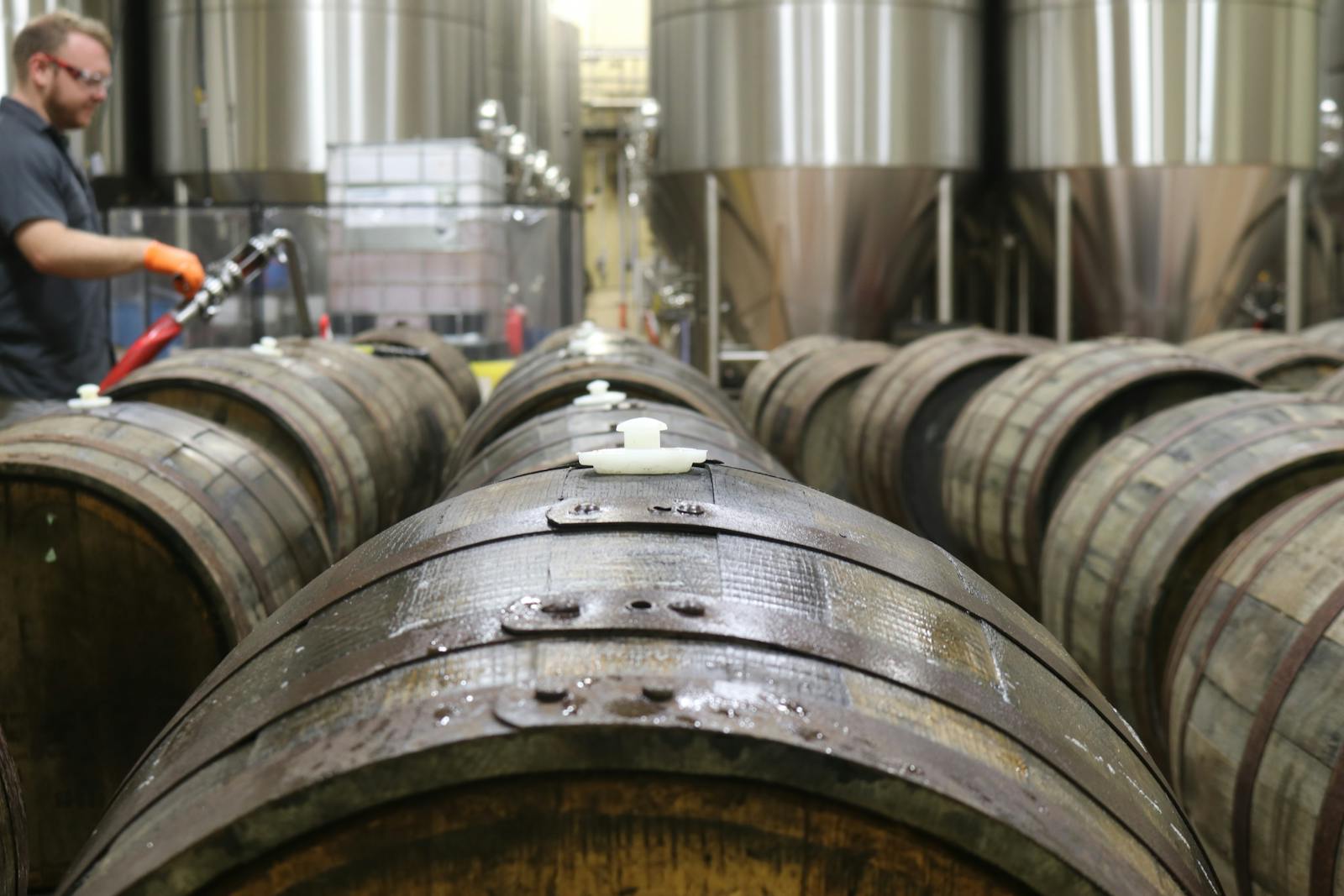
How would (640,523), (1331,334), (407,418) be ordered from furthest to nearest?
1. (1331,334)
2. (407,418)
3. (640,523)

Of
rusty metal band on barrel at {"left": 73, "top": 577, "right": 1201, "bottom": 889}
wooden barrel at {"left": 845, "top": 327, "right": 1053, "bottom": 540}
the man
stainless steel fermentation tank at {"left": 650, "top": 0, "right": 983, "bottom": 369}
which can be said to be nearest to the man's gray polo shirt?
the man

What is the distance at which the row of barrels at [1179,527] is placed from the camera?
8.55 ft

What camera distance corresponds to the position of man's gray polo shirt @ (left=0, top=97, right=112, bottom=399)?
14.7 feet

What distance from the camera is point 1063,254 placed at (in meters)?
14.5

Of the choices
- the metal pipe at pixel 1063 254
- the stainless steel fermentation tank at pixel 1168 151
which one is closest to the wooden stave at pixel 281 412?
the metal pipe at pixel 1063 254

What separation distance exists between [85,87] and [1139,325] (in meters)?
11.4

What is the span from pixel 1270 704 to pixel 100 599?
2.19 metres

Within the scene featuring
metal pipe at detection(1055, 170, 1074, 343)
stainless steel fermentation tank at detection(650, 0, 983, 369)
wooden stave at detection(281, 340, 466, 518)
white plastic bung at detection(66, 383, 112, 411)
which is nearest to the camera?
white plastic bung at detection(66, 383, 112, 411)

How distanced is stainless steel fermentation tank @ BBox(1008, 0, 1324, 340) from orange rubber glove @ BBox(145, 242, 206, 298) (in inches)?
422

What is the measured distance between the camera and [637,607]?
1464mm

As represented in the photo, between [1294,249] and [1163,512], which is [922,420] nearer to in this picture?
[1163,512]

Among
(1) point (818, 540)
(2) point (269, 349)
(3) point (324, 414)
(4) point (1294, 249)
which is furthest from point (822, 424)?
(4) point (1294, 249)

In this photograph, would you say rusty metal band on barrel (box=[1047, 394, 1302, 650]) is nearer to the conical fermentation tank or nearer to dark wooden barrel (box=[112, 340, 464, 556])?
dark wooden barrel (box=[112, 340, 464, 556])

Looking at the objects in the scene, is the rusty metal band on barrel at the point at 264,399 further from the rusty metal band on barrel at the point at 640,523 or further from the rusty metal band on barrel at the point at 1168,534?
the rusty metal band on barrel at the point at 640,523
